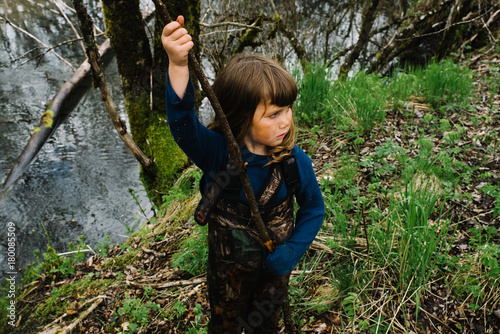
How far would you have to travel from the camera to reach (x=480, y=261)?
2.18 meters

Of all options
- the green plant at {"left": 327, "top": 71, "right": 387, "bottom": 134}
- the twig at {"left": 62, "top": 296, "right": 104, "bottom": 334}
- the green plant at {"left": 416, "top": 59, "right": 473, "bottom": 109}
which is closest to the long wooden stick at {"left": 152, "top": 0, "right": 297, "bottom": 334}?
the twig at {"left": 62, "top": 296, "right": 104, "bottom": 334}

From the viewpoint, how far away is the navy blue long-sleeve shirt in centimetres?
120

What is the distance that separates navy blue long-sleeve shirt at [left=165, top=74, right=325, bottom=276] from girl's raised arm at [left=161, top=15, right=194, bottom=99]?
0.05 metres

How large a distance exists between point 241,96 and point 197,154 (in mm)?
318

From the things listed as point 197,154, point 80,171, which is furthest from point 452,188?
point 80,171

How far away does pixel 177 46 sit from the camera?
3.44 feet

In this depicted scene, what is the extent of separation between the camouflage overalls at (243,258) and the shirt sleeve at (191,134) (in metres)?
0.20

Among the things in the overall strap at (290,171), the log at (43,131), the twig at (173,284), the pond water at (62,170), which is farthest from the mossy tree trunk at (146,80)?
the overall strap at (290,171)

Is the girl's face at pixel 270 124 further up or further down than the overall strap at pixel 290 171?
further up

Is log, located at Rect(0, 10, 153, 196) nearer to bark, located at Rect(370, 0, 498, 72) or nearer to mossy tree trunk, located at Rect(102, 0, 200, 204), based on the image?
mossy tree trunk, located at Rect(102, 0, 200, 204)

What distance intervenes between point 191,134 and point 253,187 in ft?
1.33

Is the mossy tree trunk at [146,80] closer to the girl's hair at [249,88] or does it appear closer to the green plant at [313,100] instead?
the green plant at [313,100]

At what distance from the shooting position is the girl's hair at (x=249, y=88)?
137 centimetres

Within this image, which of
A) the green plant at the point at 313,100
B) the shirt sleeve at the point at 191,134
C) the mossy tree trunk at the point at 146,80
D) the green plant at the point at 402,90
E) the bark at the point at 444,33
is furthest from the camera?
the bark at the point at 444,33
